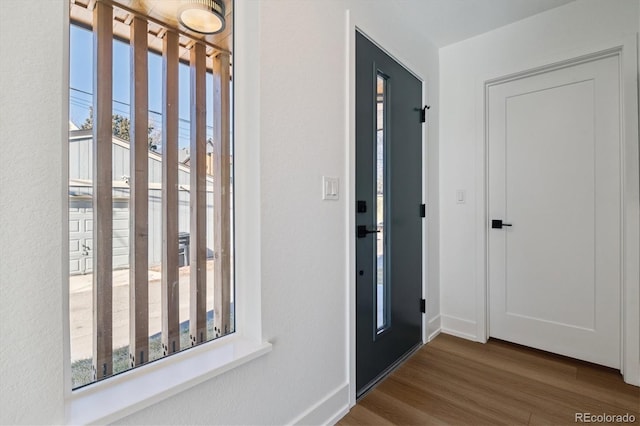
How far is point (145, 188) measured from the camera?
1.09 metres

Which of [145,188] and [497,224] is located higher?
[145,188]

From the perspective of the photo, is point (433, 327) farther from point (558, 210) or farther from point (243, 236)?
point (243, 236)

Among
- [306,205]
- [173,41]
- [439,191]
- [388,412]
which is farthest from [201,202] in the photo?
[439,191]

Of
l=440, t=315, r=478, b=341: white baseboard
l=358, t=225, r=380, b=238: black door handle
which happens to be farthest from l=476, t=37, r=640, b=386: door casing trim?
l=358, t=225, r=380, b=238: black door handle

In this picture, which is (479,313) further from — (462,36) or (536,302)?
(462,36)

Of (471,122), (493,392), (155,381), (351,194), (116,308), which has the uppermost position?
(471,122)

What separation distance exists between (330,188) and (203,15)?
93cm

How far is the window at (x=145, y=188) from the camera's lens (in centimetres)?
97

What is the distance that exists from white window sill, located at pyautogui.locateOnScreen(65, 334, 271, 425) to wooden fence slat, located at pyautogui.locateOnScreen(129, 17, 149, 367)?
8cm

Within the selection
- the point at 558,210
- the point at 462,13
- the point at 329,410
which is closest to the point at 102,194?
the point at 329,410

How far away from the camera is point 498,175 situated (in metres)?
2.49

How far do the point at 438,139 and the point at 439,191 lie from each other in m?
0.46

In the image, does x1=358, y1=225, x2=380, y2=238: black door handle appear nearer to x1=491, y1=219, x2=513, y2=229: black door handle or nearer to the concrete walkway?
the concrete walkway

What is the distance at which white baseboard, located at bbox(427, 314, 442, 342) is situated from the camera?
8.41 feet
